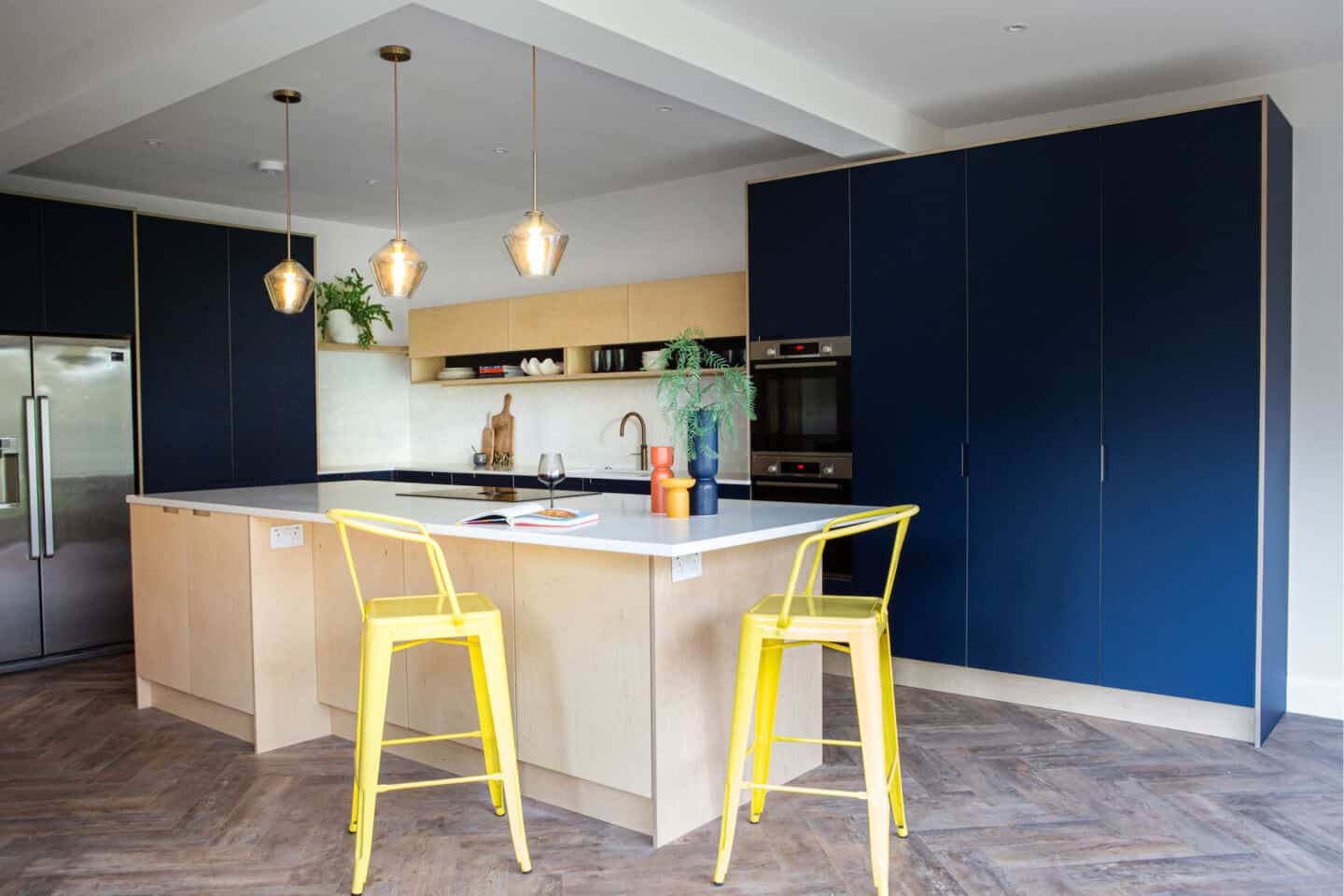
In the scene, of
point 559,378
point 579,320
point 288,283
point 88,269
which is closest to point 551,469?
point 288,283

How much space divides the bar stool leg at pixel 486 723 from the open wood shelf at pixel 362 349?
165 inches

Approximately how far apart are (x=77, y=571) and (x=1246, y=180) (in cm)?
564

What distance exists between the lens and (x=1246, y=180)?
12.2ft

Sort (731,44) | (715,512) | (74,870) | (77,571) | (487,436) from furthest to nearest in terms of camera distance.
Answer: (487,436) < (77,571) < (731,44) < (715,512) < (74,870)

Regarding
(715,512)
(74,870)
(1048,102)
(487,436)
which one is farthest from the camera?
(487,436)

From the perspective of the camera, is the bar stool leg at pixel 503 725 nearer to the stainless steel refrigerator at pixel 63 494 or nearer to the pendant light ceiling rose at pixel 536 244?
the pendant light ceiling rose at pixel 536 244

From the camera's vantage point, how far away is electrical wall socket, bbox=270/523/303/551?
3768mm

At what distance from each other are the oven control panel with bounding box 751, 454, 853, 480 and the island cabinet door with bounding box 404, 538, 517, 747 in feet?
6.65

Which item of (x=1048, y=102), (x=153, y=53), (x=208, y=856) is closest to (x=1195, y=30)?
(x=1048, y=102)

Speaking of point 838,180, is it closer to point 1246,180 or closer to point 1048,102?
point 1048,102

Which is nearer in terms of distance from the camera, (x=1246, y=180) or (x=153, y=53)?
(x=153, y=53)

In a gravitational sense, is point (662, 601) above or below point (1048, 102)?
below

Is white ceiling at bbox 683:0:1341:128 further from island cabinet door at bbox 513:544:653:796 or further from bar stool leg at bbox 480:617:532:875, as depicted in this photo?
bar stool leg at bbox 480:617:532:875

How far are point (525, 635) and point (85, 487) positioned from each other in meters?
3.41
